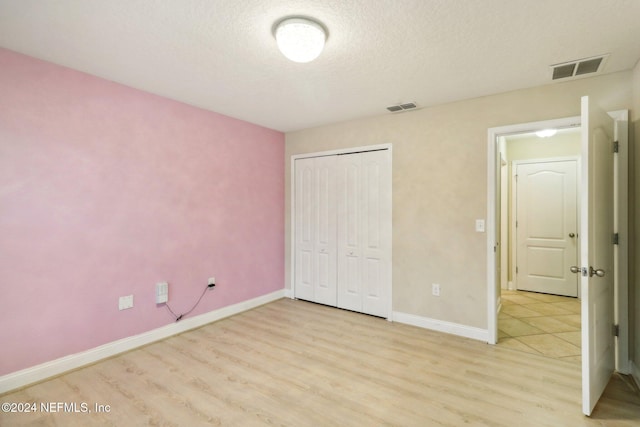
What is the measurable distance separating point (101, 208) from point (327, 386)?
8.09ft

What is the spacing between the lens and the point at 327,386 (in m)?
2.25

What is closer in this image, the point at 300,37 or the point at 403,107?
the point at 300,37

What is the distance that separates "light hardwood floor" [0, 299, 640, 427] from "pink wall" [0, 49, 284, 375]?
0.41 meters

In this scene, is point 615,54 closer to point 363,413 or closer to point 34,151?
point 363,413

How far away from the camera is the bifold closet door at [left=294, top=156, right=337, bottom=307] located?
4.12 m

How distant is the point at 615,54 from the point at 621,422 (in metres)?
2.53

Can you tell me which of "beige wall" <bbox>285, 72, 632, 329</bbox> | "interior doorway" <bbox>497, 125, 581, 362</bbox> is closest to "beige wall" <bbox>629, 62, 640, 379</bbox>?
"beige wall" <bbox>285, 72, 632, 329</bbox>

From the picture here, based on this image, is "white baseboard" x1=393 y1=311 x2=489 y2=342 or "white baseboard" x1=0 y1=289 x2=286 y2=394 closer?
"white baseboard" x1=0 y1=289 x2=286 y2=394

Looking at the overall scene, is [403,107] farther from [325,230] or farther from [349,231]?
[325,230]

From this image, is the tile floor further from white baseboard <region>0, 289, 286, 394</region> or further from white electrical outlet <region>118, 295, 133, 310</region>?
white electrical outlet <region>118, 295, 133, 310</region>

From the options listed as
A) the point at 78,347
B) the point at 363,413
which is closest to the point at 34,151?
the point at 78,347

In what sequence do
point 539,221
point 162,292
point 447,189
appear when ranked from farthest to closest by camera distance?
point 539,221, point 447,189, point 162,292

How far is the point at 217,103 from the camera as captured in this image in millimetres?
3301

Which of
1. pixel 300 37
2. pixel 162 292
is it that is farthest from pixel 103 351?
pixel 300 37
